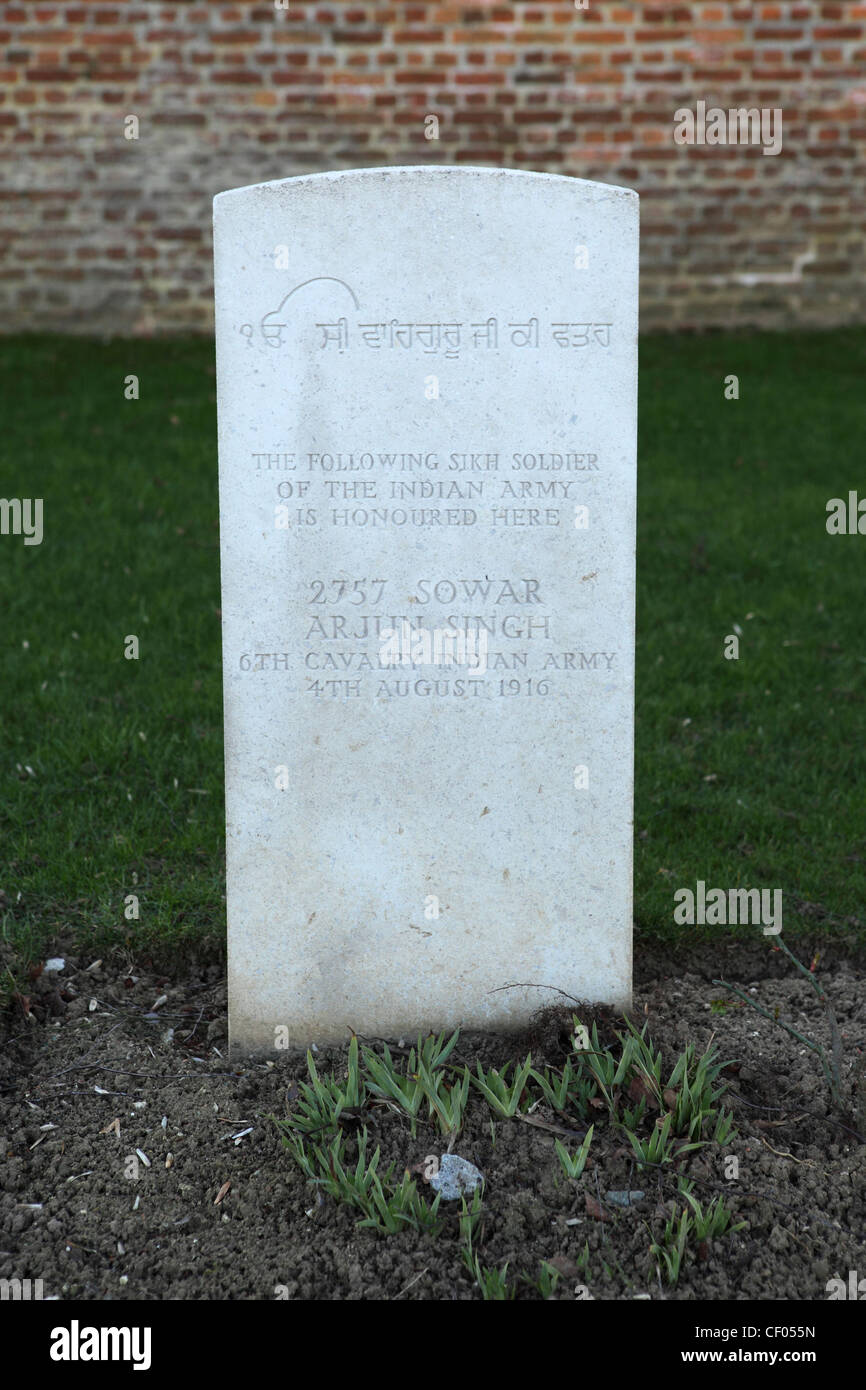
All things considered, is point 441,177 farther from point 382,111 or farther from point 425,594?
point 382,111

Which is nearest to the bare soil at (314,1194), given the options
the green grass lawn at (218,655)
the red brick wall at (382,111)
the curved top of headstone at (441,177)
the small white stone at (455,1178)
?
the small white stone at (455,1178)

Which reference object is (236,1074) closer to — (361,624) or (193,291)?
(361,624)

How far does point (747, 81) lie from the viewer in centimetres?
918

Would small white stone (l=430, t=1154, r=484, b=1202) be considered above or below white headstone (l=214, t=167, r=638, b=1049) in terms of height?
below

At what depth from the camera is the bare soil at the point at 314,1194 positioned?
255 centimetres

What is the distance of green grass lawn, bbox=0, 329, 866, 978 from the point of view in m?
3.98

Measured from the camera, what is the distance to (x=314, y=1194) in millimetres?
2748

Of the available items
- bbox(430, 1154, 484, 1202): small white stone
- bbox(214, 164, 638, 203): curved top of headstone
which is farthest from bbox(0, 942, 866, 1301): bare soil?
bbox(214, 164, 638, 203): curved top of headstone

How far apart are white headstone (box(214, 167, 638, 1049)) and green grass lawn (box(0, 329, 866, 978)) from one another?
26.9 inches

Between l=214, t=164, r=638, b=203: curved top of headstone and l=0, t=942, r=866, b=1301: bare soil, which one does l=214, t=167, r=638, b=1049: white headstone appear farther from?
l=0, t=942, r=866, b=1301: bare soil

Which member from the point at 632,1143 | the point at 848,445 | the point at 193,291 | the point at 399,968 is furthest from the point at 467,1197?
the point at 193,291

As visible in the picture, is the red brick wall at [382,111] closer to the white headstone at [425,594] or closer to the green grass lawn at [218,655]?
the green grass lawn at [218,655]

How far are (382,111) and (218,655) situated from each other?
5433mm

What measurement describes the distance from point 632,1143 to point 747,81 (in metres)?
8.34
